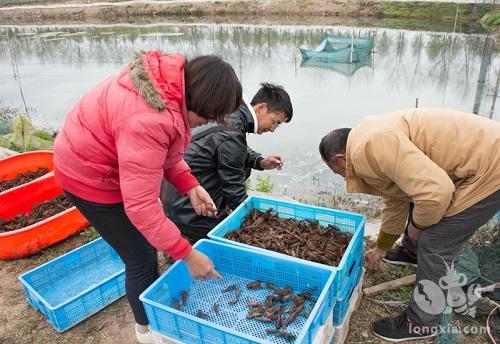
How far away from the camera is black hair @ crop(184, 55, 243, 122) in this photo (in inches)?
67.4

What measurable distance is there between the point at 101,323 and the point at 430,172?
2.45 m

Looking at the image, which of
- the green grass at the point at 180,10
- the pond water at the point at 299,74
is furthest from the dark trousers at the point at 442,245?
the green grass at the point at 180,10

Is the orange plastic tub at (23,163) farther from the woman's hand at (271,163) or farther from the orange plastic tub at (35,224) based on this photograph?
the woman's hand at (271,163)

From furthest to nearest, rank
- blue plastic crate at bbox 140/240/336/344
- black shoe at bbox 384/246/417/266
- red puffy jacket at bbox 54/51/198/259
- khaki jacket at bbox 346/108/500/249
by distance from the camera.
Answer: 1. black shoe at bbox 384/246/417/266
2. khaki jacket at bbox 346/108/500/249
3. blue plastic crate at bbox 140/240/336/344
4. red puffy jacket at bbox 54/51/198/259

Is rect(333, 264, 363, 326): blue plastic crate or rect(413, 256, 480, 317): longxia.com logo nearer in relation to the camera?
rect(333, 264, 363, 326): blue plastic crate

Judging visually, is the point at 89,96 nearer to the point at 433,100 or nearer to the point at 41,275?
the point at 41,275

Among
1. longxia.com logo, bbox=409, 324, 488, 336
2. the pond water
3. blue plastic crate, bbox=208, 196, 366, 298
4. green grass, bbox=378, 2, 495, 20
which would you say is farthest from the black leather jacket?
green grass, bbox=378, 2, 495, 20

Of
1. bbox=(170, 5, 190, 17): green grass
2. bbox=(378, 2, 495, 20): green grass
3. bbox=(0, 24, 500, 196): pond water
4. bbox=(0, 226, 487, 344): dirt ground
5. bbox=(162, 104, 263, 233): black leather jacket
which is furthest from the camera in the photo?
bbox=(170, 5, 190, 17): green grass

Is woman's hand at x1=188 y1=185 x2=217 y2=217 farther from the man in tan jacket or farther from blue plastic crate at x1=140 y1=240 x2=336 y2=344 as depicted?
the man in tan jacket

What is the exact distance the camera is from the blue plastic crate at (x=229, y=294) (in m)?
1.89

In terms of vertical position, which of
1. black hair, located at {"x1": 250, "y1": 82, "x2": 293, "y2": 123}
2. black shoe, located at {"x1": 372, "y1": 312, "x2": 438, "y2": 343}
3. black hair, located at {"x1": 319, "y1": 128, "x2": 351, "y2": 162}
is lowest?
black shoe, located at {"x1": 372, "y1": 312, "x2": 438, "y2": 343}

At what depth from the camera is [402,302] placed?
282 cm

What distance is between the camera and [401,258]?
129 inches

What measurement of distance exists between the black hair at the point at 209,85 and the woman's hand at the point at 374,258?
5.96 feet
